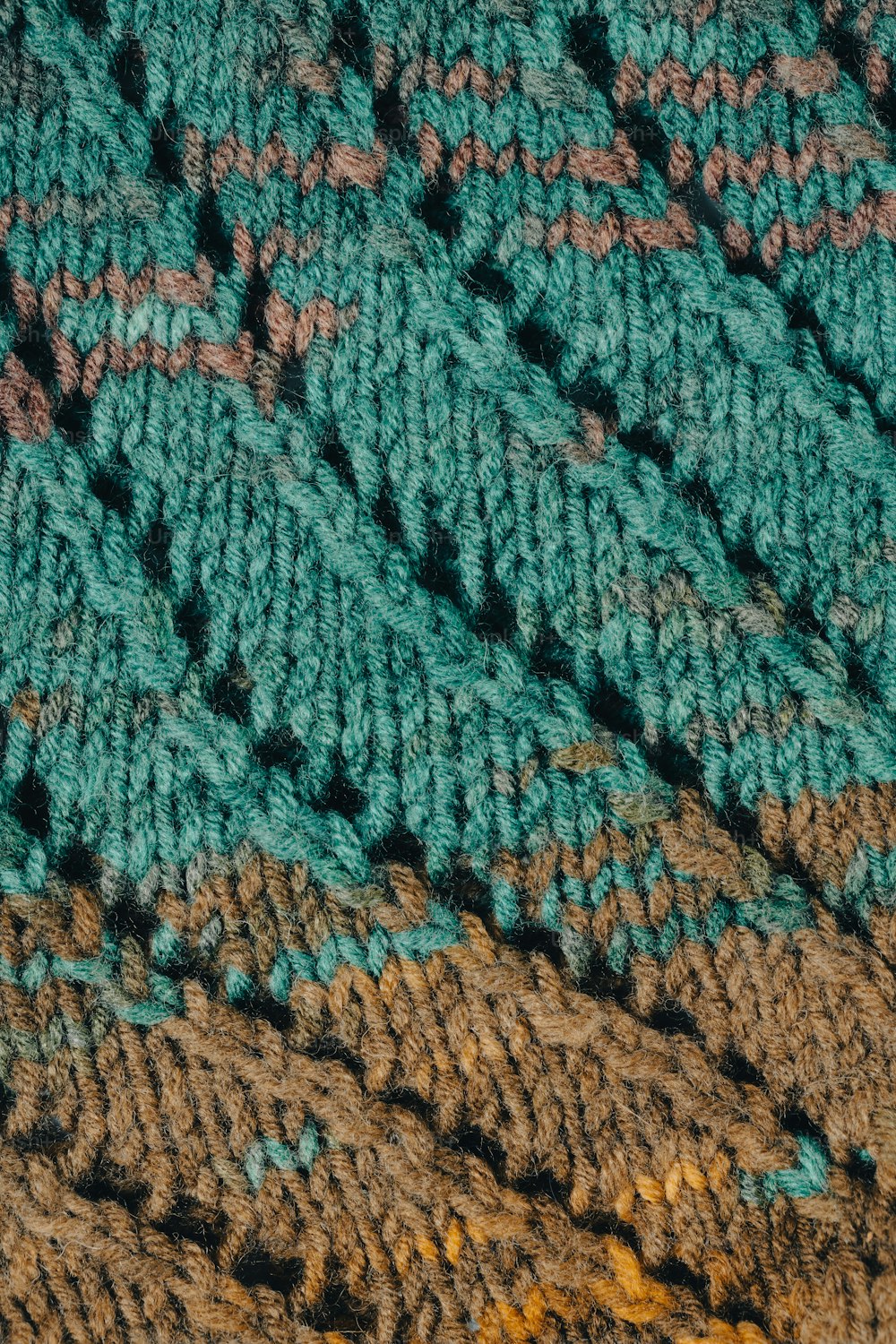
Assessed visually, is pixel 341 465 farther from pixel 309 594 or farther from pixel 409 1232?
pixel 409 1232

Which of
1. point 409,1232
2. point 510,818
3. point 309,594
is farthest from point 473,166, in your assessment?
point 409,1232

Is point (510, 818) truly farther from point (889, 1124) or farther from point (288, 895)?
point (889, 1124)

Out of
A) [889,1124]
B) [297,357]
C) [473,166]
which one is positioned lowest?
[889,1124]

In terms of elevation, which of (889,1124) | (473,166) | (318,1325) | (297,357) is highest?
(473,166)

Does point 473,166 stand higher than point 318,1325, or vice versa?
point 473,166

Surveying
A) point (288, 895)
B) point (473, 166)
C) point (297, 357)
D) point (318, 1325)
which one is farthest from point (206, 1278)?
point (473, 166)

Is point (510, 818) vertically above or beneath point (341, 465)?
beneath
